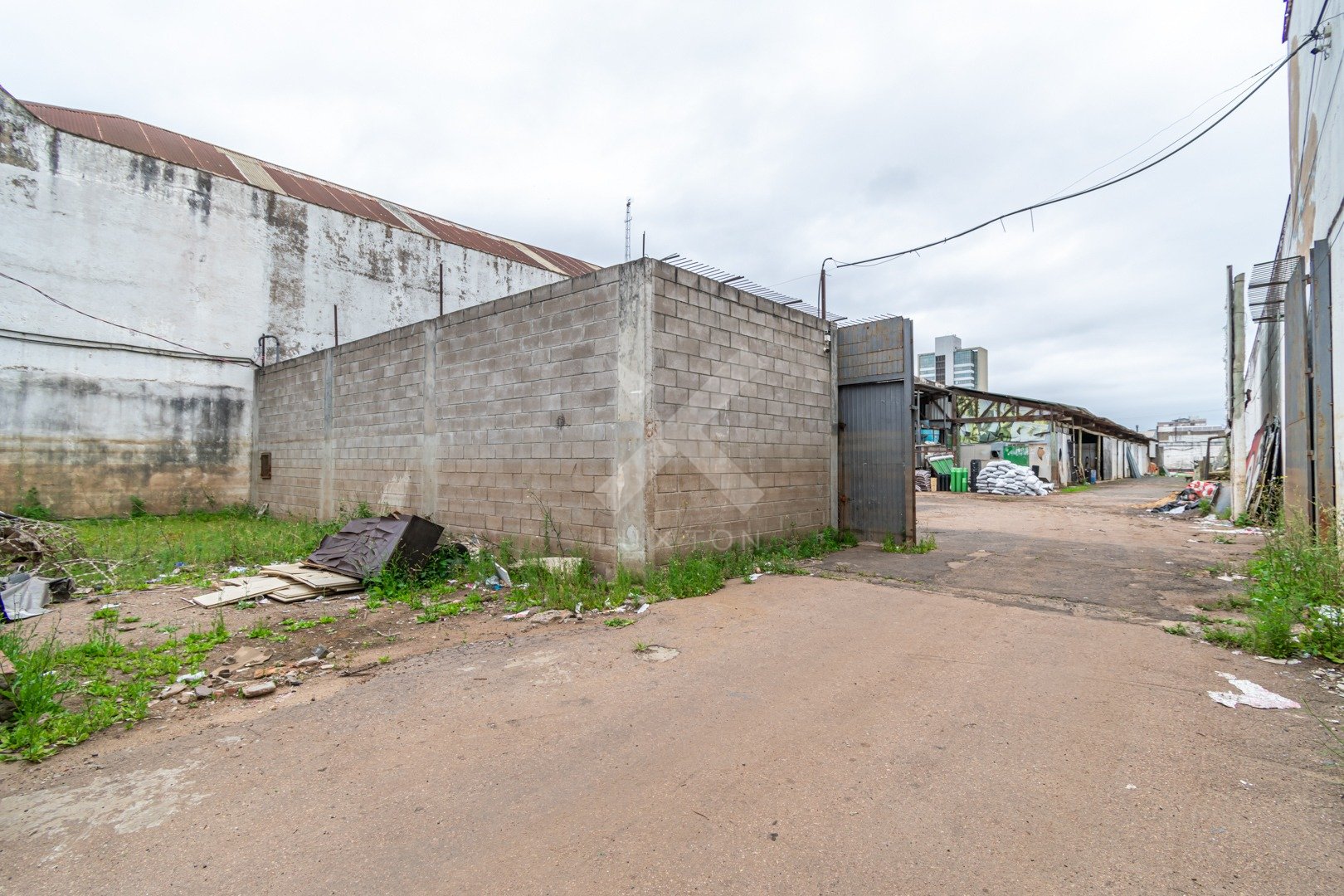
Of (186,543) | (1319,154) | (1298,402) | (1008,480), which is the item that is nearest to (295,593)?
(186,543)

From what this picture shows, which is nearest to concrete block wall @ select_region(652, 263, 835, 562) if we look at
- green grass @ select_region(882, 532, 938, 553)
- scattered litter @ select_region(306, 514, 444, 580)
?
green grass @ select_region(882, 532, 938, 553)

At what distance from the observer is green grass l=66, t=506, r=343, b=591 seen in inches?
278

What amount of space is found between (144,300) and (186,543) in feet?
19.9

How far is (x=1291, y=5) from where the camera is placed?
316 inches

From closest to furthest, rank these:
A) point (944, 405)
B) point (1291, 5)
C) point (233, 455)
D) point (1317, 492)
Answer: point (1317, 492), point (1291, 5), point (233, 455), point (944, 405)

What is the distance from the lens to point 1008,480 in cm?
2070

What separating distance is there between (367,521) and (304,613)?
1577 mm

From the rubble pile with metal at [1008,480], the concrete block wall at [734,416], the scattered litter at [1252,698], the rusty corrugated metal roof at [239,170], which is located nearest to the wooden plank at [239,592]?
the concrete block wall at [734,416]

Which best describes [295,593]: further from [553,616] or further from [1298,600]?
[1298,600]

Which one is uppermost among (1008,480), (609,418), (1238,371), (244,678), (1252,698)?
(1238,371)

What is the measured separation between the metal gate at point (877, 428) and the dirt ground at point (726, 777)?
153 inches

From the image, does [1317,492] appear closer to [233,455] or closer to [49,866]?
[49,866]

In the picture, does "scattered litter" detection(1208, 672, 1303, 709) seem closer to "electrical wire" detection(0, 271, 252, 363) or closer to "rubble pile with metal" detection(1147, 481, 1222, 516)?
"rubble pile with metal" detection(1147, 481, 1222, 516)

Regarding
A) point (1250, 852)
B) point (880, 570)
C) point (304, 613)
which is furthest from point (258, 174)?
point (1250, 852)
